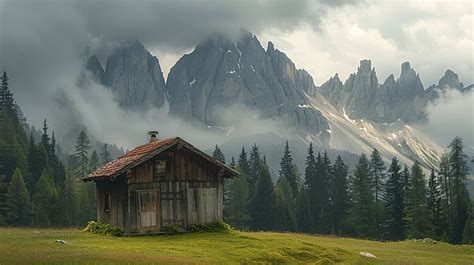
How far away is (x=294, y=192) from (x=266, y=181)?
16.6 meters

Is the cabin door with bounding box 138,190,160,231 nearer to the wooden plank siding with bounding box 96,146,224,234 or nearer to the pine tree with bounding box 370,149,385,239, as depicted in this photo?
the wooden plank siding with bounding box 96,146,224,234

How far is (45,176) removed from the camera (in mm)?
84062

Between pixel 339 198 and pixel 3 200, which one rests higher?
pixel 3 200

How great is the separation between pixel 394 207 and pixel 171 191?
5227 centimetres

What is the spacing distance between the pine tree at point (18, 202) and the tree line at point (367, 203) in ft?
102

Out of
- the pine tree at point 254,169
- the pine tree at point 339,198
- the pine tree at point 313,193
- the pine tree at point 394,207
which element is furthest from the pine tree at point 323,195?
the pine tree at point 254,169

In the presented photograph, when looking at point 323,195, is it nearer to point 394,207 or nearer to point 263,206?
point 263,206

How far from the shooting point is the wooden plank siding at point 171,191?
3325cm

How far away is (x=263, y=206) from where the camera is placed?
86.2 meters

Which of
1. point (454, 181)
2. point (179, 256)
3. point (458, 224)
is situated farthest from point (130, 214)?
point (454, 181)

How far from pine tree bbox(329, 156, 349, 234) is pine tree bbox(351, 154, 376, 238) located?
13.9ft

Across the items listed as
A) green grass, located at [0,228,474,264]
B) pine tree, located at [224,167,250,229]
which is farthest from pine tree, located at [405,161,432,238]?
green grass, located at [0,228,474,264]

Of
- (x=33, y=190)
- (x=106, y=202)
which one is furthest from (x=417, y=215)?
(x=33, y=190)

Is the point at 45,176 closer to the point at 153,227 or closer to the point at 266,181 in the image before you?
the point at 266,181
